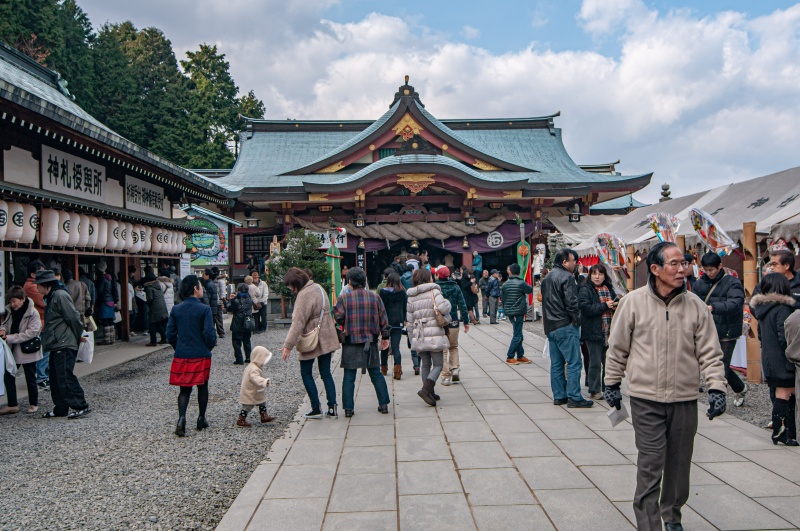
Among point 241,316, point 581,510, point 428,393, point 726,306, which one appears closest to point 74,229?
point 241,316

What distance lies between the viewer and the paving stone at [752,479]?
11.7 ft

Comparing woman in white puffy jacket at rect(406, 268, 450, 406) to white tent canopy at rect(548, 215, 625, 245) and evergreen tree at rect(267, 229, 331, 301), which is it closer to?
evergreen tree at rect(267, 229, 331, 301)

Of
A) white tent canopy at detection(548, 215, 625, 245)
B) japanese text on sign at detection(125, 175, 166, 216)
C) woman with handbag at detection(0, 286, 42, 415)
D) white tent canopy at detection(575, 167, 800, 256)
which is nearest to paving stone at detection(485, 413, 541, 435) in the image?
white tent canopy at detection(575, 167, 800, 256)

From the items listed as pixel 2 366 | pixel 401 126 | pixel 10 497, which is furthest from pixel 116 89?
pixel 10 497

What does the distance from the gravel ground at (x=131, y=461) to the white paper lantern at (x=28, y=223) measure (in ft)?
7.30

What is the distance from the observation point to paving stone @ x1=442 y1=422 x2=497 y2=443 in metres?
4.90

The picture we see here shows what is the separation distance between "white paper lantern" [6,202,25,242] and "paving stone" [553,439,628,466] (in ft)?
23.9

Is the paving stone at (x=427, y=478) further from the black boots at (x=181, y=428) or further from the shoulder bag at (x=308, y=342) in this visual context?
the black boots at (x=181, y=428)

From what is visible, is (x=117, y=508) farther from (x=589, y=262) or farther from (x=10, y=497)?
(x=589, y=262)

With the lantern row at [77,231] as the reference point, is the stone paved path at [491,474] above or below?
below

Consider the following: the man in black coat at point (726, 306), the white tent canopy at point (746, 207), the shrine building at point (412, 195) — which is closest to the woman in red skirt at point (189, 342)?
the man in black coat at point (726, 306)

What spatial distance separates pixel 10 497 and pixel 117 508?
90cm

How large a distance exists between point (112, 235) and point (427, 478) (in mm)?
8803

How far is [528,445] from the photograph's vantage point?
15.3 ft
